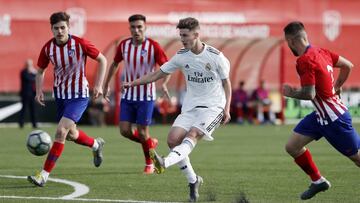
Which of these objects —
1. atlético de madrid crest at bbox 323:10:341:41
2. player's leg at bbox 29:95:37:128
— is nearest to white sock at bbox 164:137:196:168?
player's leg at bbox 29:95:37:128

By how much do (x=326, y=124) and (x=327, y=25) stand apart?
1093 inches

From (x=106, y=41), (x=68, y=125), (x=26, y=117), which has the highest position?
(x=68, y=125)

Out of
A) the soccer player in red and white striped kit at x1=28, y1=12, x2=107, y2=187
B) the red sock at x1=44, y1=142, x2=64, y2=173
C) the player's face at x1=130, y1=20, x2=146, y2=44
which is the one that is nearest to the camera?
the red sock at x1=44, y1=142, x2=64, y2=173

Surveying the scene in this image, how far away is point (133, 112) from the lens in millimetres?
14430

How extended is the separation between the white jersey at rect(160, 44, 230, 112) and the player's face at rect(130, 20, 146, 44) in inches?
120

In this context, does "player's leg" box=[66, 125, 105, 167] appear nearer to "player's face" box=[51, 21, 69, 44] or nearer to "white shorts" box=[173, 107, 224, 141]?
"player's face" box=[51, 21, 69, 44]

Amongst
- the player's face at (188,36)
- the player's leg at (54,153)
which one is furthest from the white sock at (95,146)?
the player's face at (188,36)

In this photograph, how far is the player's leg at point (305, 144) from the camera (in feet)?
33.8

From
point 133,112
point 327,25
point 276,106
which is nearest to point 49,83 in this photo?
point 276,106

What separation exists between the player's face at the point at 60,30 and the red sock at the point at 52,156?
140 cm

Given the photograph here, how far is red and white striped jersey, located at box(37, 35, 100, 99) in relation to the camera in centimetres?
1256

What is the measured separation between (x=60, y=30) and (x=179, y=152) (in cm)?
289

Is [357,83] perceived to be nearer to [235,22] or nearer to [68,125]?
[235,22]

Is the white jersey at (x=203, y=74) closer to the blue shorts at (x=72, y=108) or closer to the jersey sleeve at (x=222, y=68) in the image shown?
the jersey sleeve at (x=222, y=68)
